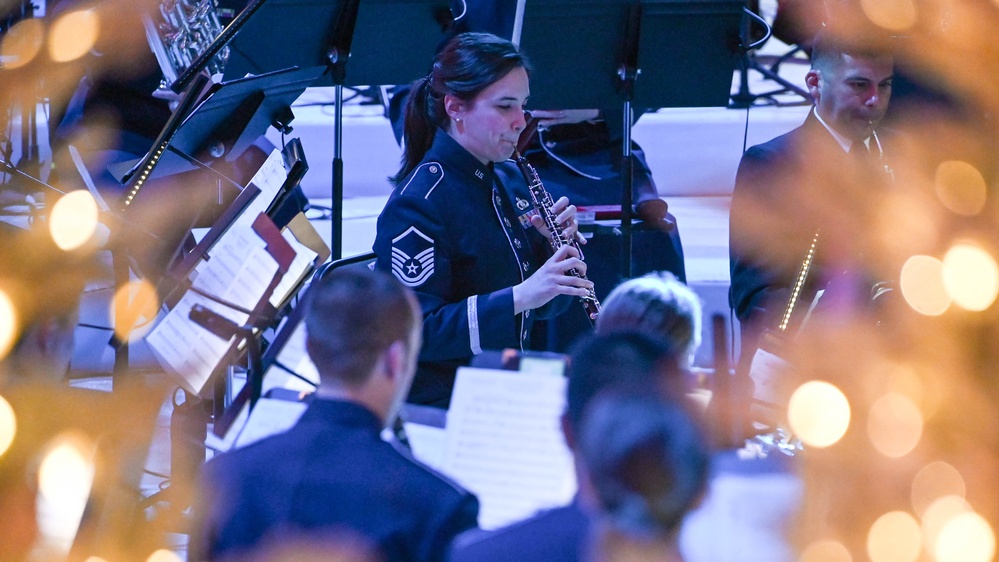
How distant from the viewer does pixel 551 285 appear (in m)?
2.46

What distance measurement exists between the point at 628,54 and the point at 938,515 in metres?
1.57

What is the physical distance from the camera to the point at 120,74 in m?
3.73

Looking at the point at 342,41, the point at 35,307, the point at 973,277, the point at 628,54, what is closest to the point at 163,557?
the point at 35,307

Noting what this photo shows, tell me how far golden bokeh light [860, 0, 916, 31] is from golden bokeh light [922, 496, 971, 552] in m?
1.67

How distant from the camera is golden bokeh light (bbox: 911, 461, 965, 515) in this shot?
115 inches

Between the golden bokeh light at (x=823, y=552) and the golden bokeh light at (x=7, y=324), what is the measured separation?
2.83m

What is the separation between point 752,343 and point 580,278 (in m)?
0.60

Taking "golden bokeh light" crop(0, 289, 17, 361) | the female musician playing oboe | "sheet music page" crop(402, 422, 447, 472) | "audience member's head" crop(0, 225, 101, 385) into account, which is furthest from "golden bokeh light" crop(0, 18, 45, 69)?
"sheet music page" crop(402, 422, 447, 472)

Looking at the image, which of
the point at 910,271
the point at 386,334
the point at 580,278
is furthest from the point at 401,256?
the point at 910,271

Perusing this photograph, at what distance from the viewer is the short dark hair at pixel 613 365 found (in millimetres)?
1420

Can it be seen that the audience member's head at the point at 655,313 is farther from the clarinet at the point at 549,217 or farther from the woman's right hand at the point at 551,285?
the clarinet at the point at 549,217

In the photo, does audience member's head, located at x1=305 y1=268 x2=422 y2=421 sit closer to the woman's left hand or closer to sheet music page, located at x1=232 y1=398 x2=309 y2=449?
sheet music page, located at x1=232 y1=398 x2=309 y2=449

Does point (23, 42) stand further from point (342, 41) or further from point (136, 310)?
point (136, 310)

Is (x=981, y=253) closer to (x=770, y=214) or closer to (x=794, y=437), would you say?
(x=770, y=214)
